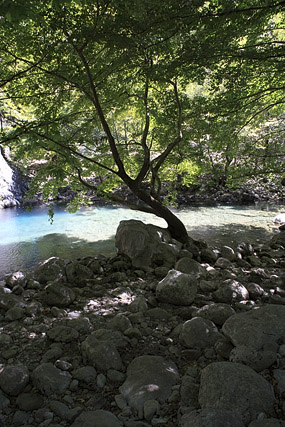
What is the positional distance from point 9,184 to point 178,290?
21.9 meters

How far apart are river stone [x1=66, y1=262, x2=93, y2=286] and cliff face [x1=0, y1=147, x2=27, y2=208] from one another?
56.4 feet

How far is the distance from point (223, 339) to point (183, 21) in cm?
434

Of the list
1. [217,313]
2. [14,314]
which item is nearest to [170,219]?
[217,313]

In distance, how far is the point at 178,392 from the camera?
7.45 feet

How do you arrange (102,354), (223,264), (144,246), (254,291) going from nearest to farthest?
(102,354), (254,291), (223,264), (144,246)

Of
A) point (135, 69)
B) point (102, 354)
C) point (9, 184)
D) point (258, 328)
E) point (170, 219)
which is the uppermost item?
point (135, 69)

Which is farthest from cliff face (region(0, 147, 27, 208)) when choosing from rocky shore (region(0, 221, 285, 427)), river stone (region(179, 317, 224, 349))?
river stone (region(179, 317, 224, 349))

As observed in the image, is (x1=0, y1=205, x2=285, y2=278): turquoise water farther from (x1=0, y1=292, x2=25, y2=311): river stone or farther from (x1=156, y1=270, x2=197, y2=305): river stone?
(x1=156, y1=270, x2=197, y2=305): river stone

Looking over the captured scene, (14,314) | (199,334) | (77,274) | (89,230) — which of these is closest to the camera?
(199,334)

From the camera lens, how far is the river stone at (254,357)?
7.96 feet

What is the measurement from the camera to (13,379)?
7.79 ft

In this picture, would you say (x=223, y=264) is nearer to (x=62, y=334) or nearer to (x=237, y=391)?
(x=62, y=334)

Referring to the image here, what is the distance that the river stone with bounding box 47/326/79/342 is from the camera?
3.11m

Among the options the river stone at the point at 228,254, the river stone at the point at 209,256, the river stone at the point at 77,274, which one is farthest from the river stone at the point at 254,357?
the river stone at the point at 228,254
